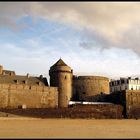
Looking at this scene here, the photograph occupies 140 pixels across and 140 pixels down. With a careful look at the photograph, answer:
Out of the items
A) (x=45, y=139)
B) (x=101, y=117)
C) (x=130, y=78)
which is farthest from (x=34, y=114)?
(x=130, y=78)

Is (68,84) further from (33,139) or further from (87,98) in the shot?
(33,139)

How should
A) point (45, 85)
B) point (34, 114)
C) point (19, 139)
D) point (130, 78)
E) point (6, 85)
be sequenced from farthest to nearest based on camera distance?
point (130, 78), point (45, 85), point (6, 85), point (34, 114), point (19, 139)

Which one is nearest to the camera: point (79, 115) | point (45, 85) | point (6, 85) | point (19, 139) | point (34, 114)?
point (19, 139)

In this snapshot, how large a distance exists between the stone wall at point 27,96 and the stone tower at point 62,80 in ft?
3.50

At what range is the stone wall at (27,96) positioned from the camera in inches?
2048

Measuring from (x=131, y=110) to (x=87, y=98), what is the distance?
10072mm

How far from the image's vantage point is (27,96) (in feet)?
177

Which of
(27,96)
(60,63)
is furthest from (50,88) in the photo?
(60,63)

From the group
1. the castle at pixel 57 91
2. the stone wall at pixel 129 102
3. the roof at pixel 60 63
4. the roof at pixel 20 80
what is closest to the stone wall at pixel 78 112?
the stone wall at pixel 129 102

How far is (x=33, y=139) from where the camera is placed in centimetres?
1719

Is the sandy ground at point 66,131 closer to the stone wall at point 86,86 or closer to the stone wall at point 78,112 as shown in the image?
the stone wall at point 78,112

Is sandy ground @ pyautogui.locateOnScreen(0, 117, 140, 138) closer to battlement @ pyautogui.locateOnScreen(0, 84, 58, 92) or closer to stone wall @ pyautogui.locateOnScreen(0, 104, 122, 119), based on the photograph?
stone wall @ pyautogui.locateOnScreen(0, 104, 122, 119)

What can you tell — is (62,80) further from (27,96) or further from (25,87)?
(27,96)

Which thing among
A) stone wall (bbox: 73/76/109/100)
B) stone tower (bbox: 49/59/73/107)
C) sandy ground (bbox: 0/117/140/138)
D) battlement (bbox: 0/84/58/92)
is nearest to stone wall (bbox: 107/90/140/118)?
stone wall (bbox: 73/76/109/100)
